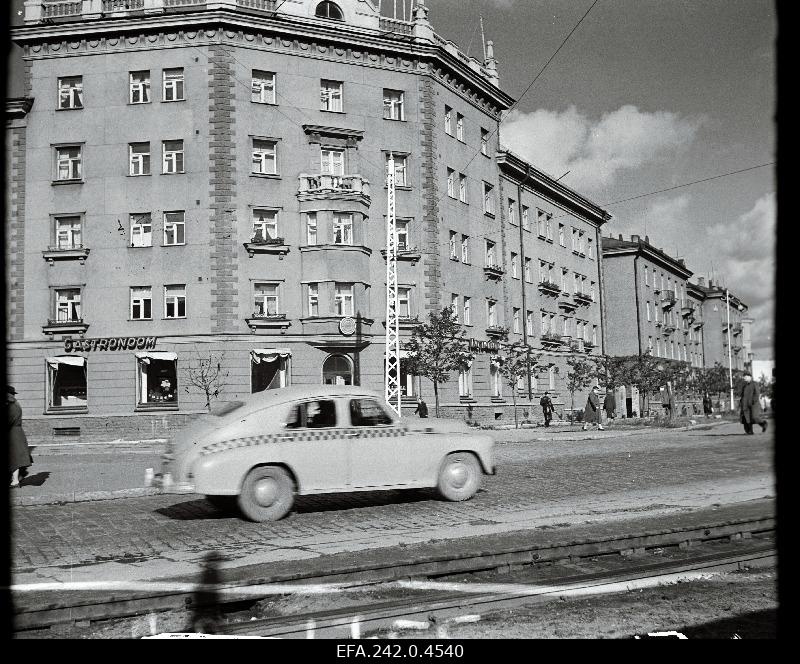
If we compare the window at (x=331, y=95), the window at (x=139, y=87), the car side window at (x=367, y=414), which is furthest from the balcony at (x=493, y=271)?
the car side window at (x=367, y=414)

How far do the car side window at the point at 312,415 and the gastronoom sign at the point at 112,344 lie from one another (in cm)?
2580

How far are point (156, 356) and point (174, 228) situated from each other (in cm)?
579

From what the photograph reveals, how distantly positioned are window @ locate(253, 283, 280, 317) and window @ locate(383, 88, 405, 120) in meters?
10.5

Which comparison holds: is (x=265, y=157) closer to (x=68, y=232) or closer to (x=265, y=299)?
(x=265, y=299)

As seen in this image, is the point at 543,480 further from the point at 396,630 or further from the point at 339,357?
the point at 339,357

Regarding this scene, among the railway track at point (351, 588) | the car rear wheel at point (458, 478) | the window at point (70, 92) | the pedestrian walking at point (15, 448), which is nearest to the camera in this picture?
the railway track at point (351, 588)

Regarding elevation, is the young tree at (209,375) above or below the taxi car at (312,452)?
above

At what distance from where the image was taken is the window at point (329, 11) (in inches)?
1494

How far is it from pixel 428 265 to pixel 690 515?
94.8 ft

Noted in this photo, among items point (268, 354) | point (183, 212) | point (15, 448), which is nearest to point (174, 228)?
point (183, 212)

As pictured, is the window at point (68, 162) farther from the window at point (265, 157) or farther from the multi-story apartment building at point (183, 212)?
the window at point (265, 157)

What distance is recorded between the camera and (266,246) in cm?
3469

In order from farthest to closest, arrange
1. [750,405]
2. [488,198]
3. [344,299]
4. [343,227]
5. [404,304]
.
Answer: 1. [488,198]
2. [404,304]
3. [343,227]
4. [344,299]
5. [750,405]

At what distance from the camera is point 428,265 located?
37.9 m
